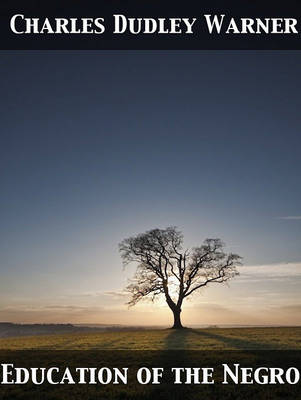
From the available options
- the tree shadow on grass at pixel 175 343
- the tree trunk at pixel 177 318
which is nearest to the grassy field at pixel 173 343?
the tree shadow on grass at pixel 175 343

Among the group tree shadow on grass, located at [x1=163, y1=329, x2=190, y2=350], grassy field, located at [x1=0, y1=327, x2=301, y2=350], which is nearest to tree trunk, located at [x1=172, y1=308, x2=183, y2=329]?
tree shadow on grass, located at [x1=163, y1=329, x2=190, y2=350]

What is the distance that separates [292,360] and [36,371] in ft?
29.1

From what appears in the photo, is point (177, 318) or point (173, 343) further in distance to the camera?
point (177, 318)

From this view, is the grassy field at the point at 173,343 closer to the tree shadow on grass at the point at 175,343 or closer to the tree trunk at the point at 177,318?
the tree shadow on grass at the point at 175,343

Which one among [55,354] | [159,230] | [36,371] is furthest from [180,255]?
[36,371]

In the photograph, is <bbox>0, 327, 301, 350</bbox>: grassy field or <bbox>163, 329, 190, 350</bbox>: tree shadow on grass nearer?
<bbox>0, 327, 301, 350</bbox>: grassy field

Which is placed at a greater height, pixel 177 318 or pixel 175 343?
pixel 175 343

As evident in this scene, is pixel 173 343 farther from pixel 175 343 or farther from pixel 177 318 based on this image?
pixel 177 318

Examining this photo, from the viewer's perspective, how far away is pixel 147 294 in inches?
1726

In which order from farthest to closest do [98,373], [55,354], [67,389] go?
[55,354]
[98,373]
[67,389]

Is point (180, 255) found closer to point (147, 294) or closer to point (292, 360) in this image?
point (147, 294)

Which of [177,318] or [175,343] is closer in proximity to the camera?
[175,343]

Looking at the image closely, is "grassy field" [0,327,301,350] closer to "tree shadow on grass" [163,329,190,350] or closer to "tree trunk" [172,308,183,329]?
"tree shadow on grass" [163,329,190,350]

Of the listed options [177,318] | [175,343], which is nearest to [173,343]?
[175,343]
